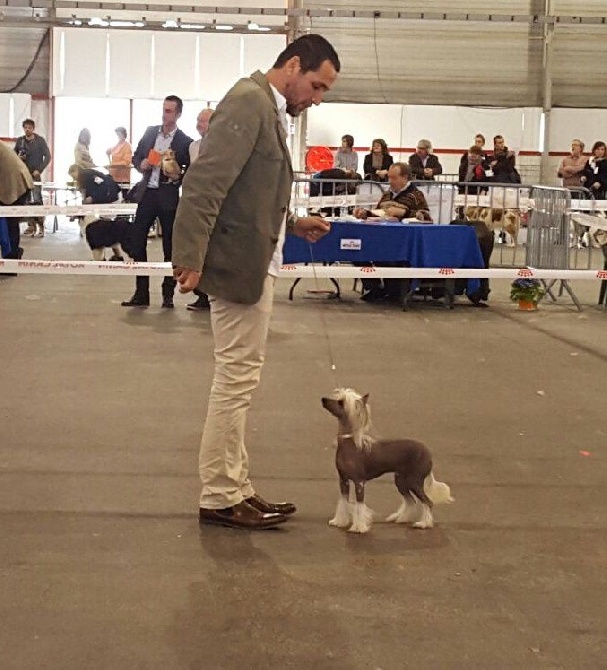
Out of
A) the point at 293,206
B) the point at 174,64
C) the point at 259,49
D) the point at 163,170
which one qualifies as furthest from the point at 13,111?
the point at 163,170

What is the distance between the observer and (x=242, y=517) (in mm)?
3320

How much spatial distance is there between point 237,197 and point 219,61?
17019 mm

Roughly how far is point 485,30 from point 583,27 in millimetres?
1715

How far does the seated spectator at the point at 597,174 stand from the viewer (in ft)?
50.2

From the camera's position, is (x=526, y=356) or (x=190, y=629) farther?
(x=526, y=356)

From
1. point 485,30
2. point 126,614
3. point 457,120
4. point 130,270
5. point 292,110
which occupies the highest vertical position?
point 485,30

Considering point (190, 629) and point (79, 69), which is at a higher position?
point (79, 69)

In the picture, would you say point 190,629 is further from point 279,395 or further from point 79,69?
point 79,69

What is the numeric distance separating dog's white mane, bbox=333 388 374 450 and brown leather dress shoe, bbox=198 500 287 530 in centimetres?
36

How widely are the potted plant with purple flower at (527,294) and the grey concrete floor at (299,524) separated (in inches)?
81.9

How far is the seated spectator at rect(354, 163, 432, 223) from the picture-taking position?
9055 mm

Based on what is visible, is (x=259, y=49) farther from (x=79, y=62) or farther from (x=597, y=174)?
(x=597, y=174)

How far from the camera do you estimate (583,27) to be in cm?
1902

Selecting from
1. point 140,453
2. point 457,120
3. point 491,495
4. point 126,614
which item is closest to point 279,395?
point 140,453
